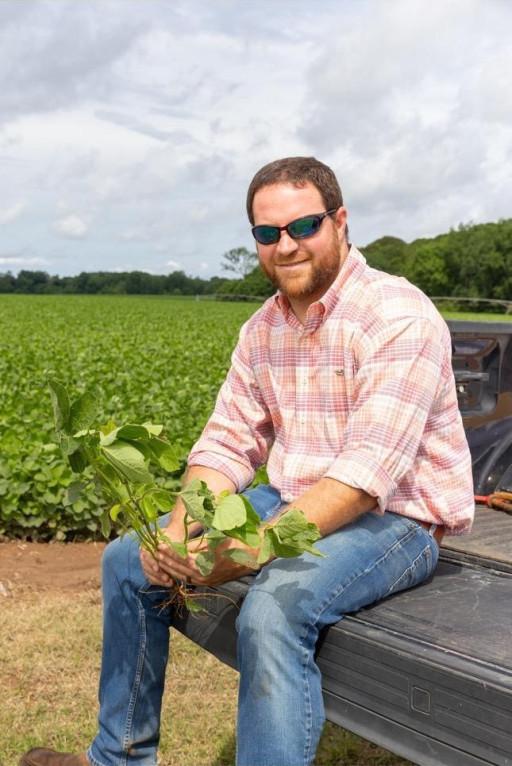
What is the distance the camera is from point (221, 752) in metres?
3.37

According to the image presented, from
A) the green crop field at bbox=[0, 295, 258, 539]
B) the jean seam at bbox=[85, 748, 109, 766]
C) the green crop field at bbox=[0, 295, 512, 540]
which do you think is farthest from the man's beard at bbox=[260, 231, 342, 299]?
the green crop field at bbox=[0, 295, 512, 540]

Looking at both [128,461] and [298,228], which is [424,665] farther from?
[298,228]

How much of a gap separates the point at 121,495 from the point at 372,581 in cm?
70

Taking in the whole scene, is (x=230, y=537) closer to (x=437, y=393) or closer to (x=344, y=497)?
(x=344, y=497)

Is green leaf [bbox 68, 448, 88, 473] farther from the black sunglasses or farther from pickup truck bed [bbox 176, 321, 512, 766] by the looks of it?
the black sunglasses

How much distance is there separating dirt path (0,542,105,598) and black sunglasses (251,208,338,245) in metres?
2.77

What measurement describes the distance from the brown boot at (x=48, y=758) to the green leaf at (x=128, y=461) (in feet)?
3.56

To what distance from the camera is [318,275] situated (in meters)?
2.84

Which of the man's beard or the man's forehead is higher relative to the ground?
the man's forehead

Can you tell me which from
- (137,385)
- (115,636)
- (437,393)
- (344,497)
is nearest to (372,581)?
(344,497)

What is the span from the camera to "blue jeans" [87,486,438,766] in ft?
7.38

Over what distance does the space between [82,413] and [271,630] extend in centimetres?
69

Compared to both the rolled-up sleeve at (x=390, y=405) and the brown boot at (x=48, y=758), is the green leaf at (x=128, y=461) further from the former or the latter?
the brown boot at (x=48, y=758)

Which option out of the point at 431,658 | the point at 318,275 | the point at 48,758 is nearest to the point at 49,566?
the point at 48,758
